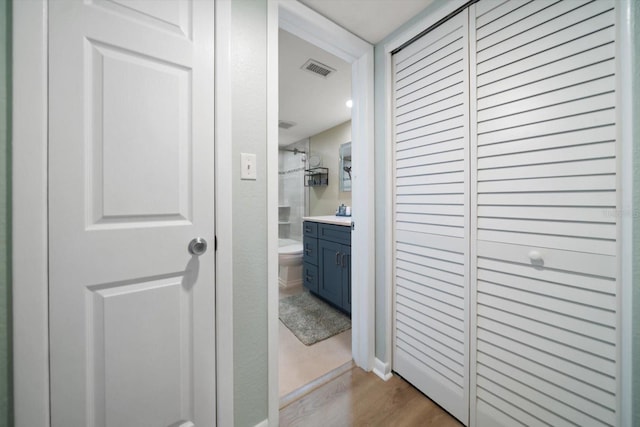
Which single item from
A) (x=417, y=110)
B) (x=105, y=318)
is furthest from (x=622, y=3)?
(x=105, y=318)

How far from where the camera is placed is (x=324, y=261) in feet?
8.08

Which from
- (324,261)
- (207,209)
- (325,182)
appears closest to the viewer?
(207,209)

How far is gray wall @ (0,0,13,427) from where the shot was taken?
67 centimetres

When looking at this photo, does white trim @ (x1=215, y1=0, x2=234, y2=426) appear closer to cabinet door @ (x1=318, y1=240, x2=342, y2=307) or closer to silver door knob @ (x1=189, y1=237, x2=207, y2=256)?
silver door knob @ (x1=189, y1=237, x2=207, y2=256)

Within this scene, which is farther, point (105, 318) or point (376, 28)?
point (376, 28)

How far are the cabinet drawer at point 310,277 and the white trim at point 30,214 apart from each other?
6.80 ft

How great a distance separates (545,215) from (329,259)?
173 centimetres

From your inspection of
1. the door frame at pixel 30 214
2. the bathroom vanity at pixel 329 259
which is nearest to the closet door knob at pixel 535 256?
the bathroom vanity at pixel 329 259

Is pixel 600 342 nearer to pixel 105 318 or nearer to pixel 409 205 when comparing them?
pixel 409 205

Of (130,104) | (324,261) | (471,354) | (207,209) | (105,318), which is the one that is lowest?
(471,354)

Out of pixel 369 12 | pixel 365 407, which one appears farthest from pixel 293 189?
pixel 365 407

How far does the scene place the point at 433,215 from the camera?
4.27 ft

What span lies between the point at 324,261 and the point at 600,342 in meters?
1.90

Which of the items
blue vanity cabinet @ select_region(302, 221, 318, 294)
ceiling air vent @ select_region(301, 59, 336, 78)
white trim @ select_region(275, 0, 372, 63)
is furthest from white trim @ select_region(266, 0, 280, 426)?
blue vanity cabinet @ select_region(302, 221, 318, 294)
